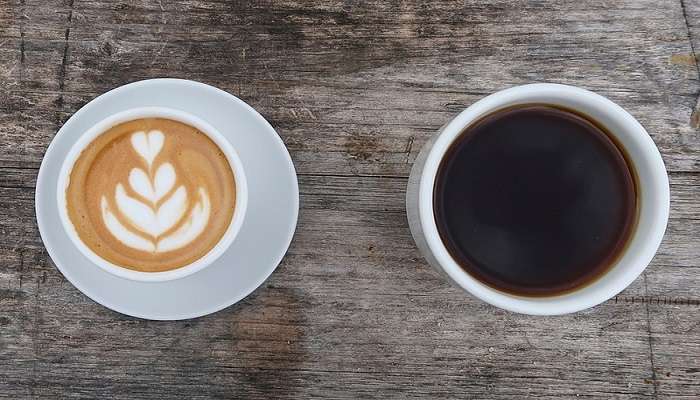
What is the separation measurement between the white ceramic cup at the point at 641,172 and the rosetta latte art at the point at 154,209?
31 centimetres

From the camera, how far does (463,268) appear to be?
821 mm

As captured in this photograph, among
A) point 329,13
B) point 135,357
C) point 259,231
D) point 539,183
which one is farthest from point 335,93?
point 135,357

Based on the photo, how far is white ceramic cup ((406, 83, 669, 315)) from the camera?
0.75 metres

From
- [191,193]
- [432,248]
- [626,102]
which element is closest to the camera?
[432,248]

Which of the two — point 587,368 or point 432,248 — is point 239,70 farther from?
point 587,368

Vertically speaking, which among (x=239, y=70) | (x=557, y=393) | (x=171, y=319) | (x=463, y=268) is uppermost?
(x=239, y=70)

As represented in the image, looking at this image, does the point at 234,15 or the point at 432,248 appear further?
the point at 234,15

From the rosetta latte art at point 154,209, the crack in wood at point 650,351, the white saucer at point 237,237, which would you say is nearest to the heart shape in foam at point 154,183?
the rosetta latte art at point 154,209

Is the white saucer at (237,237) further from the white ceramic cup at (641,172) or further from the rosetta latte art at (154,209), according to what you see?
the white ceramic cup at (641,172)

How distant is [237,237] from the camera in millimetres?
960

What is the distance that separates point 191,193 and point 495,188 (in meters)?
0.39

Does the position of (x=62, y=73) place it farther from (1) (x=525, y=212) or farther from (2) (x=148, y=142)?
(1) (x=525, y=212)

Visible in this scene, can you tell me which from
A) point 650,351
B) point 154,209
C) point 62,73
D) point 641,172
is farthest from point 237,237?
point 650,351

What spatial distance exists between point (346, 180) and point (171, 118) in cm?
28
